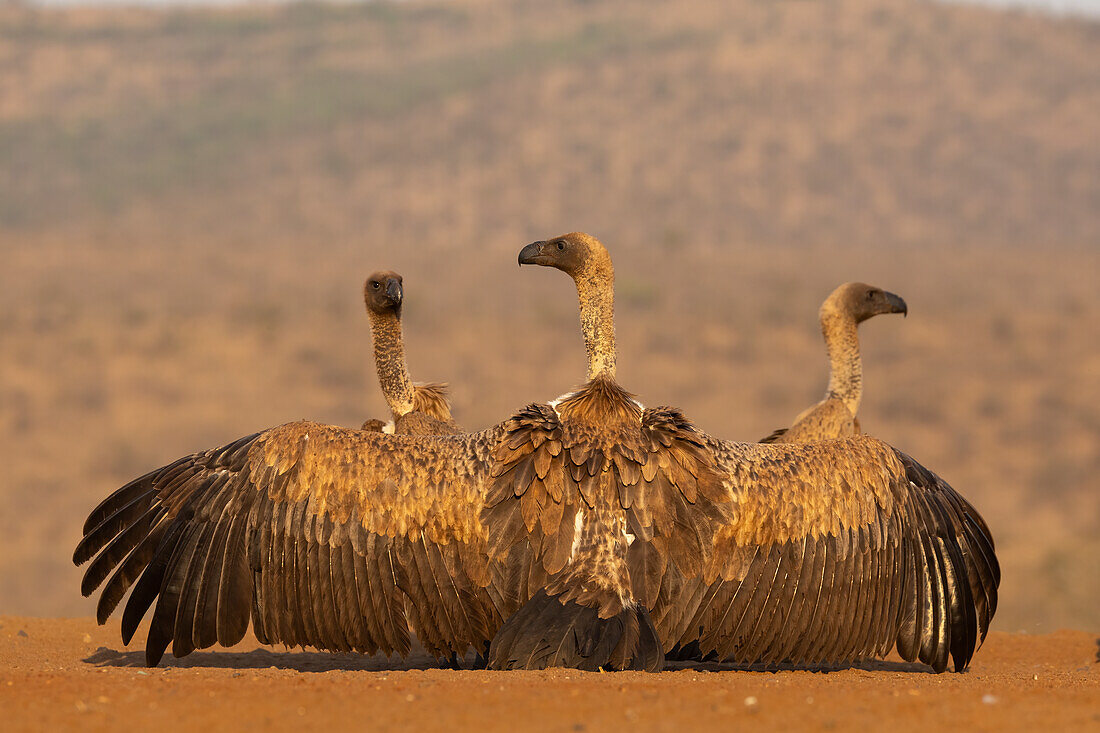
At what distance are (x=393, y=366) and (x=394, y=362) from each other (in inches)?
1.2

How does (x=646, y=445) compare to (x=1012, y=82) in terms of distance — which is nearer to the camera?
(x=646, y=445)

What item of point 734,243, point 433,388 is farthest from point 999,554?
point 734,243

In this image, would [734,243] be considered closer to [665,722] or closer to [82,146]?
[82,146]

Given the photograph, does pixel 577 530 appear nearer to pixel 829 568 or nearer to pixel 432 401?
pixel 829 568

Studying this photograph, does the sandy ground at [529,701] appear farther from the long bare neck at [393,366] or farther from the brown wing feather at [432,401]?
the long bare neck at [393,366]

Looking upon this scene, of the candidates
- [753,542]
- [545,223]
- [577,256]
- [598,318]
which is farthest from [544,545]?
[545,223]

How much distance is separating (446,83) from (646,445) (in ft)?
205

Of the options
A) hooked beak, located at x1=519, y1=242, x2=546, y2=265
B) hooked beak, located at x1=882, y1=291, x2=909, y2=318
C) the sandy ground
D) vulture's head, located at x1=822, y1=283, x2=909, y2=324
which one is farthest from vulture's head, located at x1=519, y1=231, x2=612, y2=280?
hooked beak, located at x1=882, y1=291, x2=909, y2=318

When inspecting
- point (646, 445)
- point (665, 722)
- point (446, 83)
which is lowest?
point (665, 722)

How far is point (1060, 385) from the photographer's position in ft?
86.2

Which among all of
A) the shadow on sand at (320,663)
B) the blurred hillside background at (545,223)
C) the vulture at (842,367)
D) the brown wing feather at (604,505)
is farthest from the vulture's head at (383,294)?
the blurred hillside background at (545,223)

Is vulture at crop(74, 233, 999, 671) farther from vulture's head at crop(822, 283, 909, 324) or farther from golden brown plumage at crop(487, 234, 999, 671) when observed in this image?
vulture's head at crop(822, 283, 909, 324)

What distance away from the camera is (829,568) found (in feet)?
24.0

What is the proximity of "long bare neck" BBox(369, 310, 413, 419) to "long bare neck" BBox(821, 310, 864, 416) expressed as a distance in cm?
338
